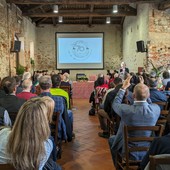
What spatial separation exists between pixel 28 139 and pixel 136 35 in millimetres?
10588

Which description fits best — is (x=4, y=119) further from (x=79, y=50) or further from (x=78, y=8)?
(x=79, y=50)

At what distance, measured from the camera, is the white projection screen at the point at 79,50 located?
15.0m

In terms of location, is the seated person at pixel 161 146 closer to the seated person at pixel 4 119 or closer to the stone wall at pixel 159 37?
the seated person at pixel 4 119

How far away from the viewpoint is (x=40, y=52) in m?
15.4

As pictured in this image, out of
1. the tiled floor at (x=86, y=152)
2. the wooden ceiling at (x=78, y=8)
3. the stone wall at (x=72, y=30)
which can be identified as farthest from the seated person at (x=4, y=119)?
the stone wall at (x=72, y=30)

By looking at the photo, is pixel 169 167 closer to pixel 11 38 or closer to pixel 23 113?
pixel 23 113

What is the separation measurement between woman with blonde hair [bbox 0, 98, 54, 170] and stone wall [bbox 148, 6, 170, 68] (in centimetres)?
842

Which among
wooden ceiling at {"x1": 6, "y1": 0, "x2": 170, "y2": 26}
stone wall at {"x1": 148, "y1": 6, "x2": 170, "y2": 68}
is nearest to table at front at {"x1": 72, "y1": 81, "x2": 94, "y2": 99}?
stone wall at {"x1": 148, "y1": 6, "x2": 170, "y2": 68}

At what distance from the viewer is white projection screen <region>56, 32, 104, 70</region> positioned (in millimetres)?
14992

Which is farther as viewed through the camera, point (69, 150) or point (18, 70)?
point (18, 70)

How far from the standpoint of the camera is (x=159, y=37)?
9617 mm

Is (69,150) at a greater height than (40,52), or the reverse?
(40,52)

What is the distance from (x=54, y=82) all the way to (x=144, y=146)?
7.49ft

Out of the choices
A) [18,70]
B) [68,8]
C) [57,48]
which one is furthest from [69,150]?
[57,48]
